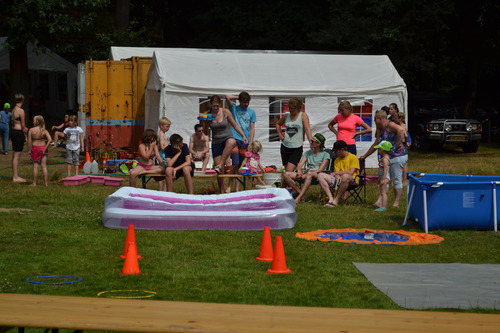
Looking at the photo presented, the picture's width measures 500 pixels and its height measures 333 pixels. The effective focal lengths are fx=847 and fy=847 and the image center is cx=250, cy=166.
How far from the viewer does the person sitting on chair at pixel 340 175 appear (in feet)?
46.0

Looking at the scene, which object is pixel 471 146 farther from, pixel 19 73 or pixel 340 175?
pixel 19 73

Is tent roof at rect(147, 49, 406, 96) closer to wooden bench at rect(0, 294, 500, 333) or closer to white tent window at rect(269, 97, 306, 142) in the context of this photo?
white tent window at rect(269, 97, 306, 142)

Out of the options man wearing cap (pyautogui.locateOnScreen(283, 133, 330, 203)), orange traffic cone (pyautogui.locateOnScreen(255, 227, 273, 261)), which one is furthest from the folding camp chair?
orange traffic cone (pyautogui.locateOnScreen(255, 227, 273, 261))

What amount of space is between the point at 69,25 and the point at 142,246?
65.8 feet

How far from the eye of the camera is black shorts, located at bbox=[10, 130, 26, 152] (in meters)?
17.5

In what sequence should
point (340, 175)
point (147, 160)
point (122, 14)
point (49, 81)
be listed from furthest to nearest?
1. point (49, 81)
2. point (122, 14)
3. point (147, 160)
4. point (340, 175)

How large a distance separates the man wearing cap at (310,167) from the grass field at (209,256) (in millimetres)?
463

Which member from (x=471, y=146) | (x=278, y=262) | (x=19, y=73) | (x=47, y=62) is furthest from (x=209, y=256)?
(x=47, y=62)

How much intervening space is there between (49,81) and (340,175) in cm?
2763

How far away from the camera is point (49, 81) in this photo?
1550 inches

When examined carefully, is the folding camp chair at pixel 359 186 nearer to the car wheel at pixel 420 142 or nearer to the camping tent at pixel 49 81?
the car wheel at pixel 420 142

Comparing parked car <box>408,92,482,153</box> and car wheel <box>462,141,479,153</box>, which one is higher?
parked car <box>408,92,482,153</box>

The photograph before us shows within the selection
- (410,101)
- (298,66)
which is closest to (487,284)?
(298,66)

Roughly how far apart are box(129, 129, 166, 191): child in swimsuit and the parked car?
14942 mm
